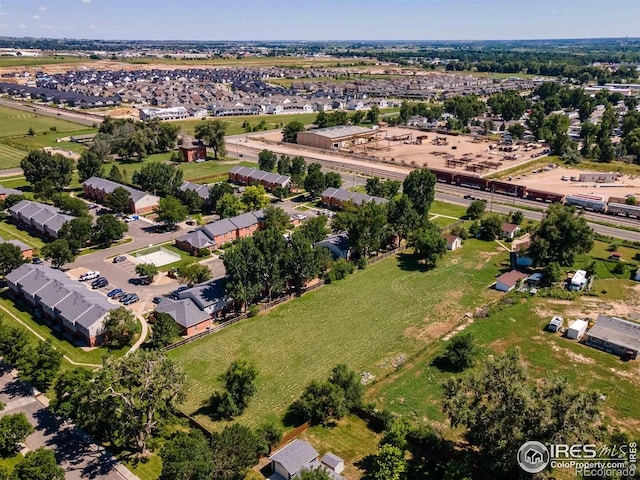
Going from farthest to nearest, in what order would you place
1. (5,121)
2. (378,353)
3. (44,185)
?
(5,121) < (44,185) < (378,353)

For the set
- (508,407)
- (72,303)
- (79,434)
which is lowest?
(79,434)

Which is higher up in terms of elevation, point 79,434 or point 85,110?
point 85,110

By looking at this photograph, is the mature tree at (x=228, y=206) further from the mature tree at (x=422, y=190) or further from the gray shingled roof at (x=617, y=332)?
the gray shingled roof at (x=617, y=332)

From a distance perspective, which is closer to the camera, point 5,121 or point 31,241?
point 31,241

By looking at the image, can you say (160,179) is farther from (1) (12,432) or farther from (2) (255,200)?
(1) (12,432)

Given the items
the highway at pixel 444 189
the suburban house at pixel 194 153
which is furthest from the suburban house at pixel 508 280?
the suburban house at pixel 194 153

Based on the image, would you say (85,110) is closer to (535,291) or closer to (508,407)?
(535,291)

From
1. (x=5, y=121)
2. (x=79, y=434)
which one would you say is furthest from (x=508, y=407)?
(x=5, y=121)
